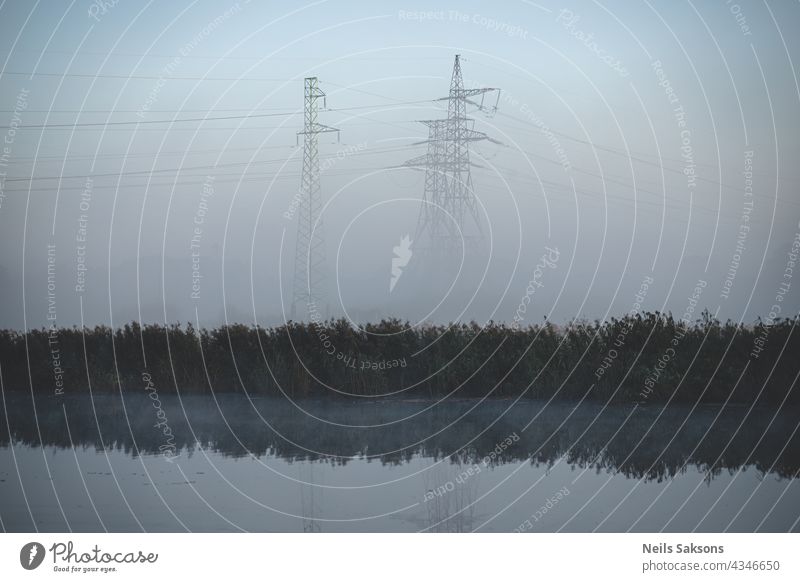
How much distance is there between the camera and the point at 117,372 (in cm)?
1394

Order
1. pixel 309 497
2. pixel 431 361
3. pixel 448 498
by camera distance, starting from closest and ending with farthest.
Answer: pixel 309 497, pixel 448 498, pixel 431 361

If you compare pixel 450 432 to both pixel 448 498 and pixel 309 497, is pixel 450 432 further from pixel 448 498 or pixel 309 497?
pixel 309 497

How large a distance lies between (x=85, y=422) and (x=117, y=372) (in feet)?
6.46

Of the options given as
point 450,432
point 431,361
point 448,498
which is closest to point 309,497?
point 448,498

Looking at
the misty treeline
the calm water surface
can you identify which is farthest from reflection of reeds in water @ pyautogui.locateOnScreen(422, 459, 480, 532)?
the misty treeline

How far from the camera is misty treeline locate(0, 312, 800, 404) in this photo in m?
12.4

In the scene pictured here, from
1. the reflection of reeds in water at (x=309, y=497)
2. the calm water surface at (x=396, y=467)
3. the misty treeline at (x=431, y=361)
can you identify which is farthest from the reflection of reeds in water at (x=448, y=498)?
the misty treeline at (x=431, y=361)

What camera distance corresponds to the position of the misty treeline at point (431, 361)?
12.4 metres

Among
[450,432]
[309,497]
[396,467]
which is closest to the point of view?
[309,497]

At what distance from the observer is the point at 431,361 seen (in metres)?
13.5

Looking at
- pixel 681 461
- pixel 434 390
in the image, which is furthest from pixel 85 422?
pixel 681 461

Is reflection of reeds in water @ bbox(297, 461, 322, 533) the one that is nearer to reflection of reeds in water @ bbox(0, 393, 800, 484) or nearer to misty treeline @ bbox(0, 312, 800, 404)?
reflection of reeds in water @ bbox(0, 393, 800, 484)

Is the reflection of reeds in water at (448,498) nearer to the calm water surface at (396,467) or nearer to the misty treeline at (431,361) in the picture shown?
the calm water surface at (396,467)

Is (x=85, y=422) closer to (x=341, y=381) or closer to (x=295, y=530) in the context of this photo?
(x=341, y=381)
